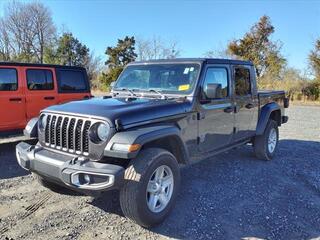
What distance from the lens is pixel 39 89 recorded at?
796cm

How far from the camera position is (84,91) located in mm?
9023

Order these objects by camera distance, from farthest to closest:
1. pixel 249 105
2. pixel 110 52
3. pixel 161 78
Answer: pixel 110 52, pixel 249 105, pixel 161 78

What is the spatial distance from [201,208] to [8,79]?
5314 millimetres

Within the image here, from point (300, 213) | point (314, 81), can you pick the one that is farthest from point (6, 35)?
point (300, 213)

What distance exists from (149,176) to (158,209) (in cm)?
51

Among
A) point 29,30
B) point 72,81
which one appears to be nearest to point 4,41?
point 29,30

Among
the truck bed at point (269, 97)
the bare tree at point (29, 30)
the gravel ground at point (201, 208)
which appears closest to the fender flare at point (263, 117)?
the truck bed at point (269, 97)

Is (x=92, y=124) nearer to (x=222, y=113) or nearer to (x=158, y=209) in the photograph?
(x=158, y=209)

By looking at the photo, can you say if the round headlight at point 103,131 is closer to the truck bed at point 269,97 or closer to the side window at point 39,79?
the truck bed at point 269,97

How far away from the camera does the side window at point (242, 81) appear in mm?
5836

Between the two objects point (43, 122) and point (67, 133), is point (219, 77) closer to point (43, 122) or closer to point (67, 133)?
point (67, 133)

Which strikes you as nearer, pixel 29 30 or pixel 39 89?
pixel 39 89

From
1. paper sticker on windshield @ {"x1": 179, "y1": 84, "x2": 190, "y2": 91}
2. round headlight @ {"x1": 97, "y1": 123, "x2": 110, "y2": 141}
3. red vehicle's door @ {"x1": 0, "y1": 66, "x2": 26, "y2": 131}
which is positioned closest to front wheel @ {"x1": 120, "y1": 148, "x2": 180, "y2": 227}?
round headlight @ {"x1": 97, "y1": 123, "x2": 110, "y2": 141}

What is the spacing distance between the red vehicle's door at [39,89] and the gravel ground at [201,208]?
1815 millimetres
